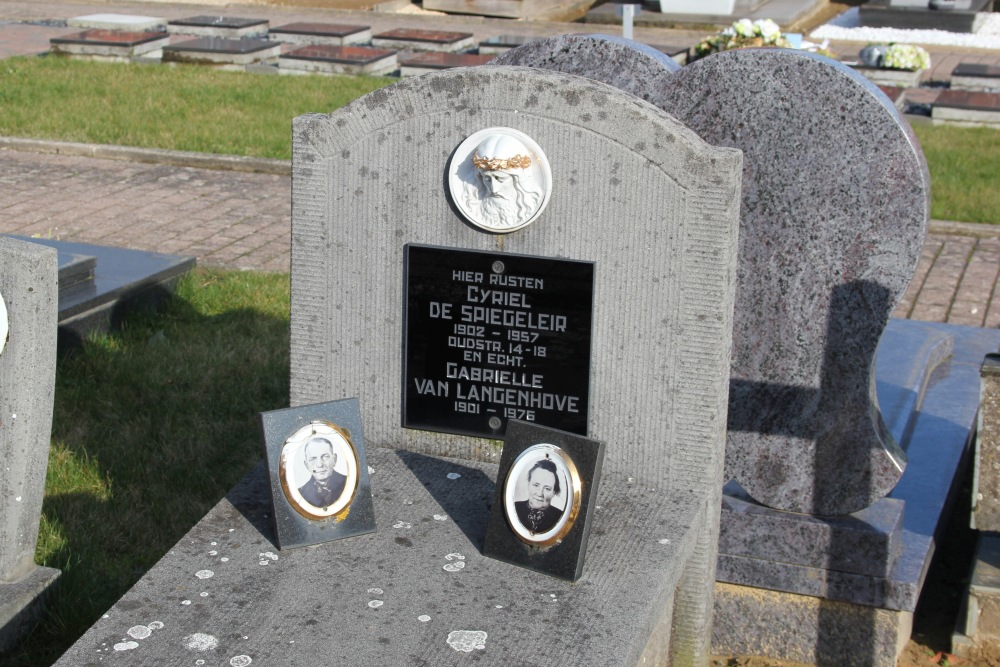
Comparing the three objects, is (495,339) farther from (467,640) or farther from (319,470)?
(467,640)

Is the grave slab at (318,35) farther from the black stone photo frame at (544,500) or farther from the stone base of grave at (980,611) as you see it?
the black stone photo frame at (544,500)

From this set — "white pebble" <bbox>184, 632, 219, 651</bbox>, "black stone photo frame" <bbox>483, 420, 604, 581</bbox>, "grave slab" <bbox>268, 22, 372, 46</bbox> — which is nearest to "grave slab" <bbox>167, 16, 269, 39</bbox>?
"grave slab" <bbox>268, 22, 372, 46</bbox>

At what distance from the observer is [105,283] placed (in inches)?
236

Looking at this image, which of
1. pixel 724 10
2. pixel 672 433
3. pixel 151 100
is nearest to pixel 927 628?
pixel 672 433

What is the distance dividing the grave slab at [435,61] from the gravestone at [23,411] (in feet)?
32.6

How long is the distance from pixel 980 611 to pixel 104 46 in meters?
12.3

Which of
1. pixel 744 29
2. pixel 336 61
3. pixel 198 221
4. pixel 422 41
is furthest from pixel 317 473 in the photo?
pixel 422 41

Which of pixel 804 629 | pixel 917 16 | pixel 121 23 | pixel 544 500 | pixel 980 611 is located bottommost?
pixel 804 629

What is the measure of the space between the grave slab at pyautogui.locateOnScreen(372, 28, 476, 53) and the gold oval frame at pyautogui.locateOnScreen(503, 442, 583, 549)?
1254 centimetres

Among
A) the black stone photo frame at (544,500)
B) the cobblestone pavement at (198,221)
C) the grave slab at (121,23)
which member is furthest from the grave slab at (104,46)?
the black stone photo frame at (544,500)

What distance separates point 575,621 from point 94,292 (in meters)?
3.73

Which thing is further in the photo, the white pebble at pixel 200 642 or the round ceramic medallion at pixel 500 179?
the round ceramic medallion at pixel 500 179

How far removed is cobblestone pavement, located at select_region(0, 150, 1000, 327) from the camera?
23.7 ft

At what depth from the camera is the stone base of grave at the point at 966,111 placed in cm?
1152
